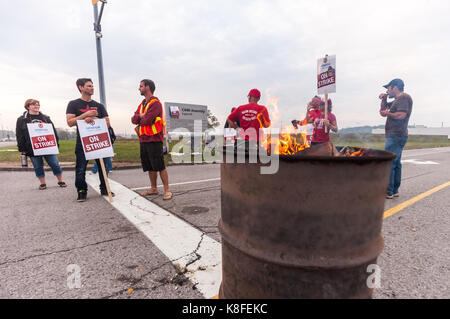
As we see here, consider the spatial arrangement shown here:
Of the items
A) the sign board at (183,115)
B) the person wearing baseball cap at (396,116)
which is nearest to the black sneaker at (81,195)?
the person wearing baseball cap at (396,116)

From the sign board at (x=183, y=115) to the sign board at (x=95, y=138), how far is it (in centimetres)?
773

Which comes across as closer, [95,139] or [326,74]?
[326,74]

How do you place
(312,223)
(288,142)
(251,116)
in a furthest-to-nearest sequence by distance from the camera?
(251,116) < (288,142) < (312,223)

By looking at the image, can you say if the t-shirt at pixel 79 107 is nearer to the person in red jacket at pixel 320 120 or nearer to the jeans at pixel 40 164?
the jeans at pixel 40 164

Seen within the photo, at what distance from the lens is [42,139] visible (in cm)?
512

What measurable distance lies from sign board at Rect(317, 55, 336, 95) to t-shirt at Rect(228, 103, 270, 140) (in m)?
1.37

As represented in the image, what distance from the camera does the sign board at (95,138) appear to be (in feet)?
13.0

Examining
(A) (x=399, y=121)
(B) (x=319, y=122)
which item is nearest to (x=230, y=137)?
(B) (x=319, y=122)

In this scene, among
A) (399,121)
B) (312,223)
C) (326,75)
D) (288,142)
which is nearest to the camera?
(312,223)

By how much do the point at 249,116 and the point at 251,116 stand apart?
32 millimetres

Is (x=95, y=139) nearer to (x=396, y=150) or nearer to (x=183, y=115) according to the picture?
(x=396, y=150)

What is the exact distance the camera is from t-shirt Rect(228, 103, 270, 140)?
141 inches
